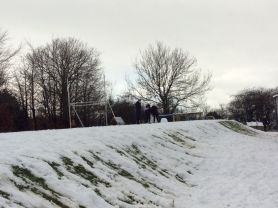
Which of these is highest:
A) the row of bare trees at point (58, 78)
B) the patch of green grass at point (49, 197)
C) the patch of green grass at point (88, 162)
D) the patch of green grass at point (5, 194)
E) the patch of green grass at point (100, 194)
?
the row of bare trees at point (58, 78)

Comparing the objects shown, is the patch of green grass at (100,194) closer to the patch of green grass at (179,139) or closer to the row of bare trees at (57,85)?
the patch of green grass at (179,139)

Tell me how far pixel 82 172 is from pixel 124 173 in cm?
163

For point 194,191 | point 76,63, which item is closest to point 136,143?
point 194,191

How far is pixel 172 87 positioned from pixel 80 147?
5295cm

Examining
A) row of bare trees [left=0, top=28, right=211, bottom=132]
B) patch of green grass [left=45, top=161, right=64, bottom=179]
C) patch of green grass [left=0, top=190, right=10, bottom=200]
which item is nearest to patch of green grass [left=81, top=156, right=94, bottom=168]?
patch of green grass [left=45, top=161, right=64, bottom=179]

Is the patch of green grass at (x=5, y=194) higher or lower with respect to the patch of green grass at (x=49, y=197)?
higher

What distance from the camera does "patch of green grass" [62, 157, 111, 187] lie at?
378 inches

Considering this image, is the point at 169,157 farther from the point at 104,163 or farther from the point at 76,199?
the point at 76,199

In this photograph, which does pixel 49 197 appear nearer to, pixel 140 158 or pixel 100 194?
pixel 100 194

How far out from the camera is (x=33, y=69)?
59.1 metres

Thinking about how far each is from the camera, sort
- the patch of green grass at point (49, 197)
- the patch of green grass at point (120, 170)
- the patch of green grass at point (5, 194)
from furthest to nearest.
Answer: the patch of green grass at point (120, 170) → the patch of green grass at point (49, 197) → the patch of green grass at point (5, 194)

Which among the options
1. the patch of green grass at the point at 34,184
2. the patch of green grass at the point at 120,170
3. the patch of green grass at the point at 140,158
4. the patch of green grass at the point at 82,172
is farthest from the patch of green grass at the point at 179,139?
the patch of green grass at the point at 34,184

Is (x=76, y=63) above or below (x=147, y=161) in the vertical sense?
above

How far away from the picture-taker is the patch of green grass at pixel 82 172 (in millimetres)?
9602
